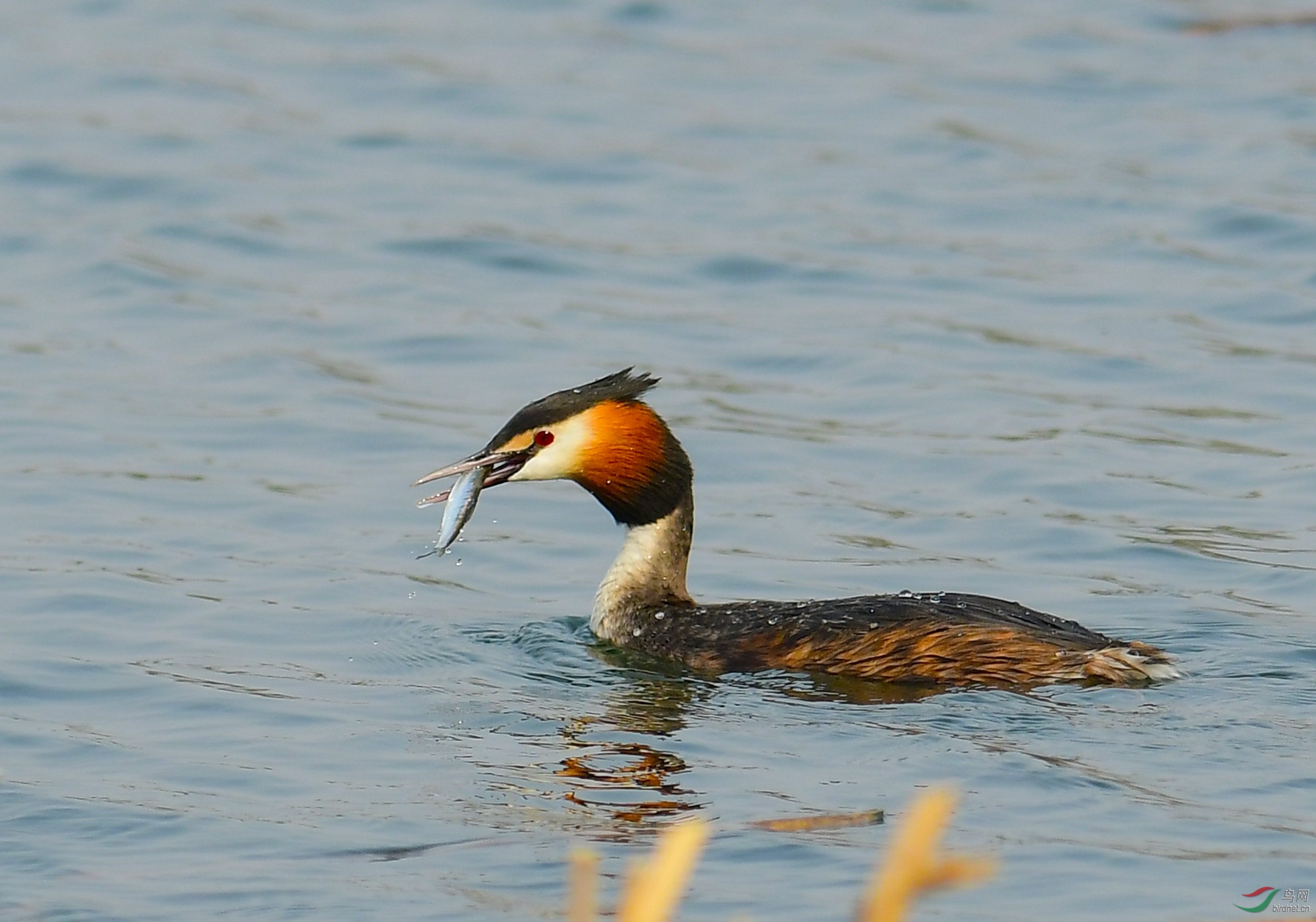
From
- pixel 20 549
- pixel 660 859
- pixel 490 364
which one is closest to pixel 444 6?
pixel 490 364

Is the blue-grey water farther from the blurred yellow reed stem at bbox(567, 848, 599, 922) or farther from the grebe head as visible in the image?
the blurred yellow reed stem at bbox(567, 848, 599, 922)

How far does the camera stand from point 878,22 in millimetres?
19031

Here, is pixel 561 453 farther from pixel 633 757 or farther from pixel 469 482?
pixel 633 757

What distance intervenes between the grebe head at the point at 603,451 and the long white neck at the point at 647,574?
0.05 metres

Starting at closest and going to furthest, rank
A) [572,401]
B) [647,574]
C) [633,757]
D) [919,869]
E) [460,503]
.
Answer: [919,869]
[633,757]
[460,503]
[572,401]
[647,574]

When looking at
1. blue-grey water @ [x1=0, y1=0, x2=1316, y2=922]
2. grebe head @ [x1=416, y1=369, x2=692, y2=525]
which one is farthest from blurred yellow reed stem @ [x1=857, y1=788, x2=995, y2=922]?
grebe head @ [x1=416, y1=369, x2=692, y2=525]

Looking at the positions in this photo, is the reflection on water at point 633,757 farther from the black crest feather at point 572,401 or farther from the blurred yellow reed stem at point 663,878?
the blurred yellow reed stem at point 663,878

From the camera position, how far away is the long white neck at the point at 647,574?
8.23m

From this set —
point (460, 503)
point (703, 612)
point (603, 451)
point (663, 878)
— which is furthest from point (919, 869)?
point (603, 451)

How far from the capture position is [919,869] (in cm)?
287

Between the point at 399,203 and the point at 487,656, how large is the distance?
737 cm

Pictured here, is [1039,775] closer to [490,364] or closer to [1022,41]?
[490,364]
